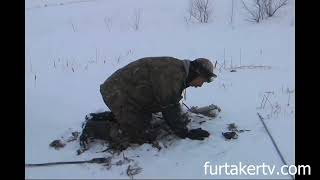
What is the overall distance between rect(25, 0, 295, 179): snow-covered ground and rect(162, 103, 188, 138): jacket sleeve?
5.8 inches

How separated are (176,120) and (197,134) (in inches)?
14.2

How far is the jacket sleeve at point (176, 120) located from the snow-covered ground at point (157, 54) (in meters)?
0.15

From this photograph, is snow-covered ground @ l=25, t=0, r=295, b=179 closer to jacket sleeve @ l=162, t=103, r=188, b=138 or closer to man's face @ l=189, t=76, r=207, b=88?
jacket sleeve @ l=162, t=103, r=188, b=138

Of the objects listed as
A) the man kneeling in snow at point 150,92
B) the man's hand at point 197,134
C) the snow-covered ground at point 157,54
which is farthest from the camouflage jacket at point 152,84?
the snow-covered ground at point 157,54

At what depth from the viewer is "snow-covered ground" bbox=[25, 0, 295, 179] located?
5816 millimetres

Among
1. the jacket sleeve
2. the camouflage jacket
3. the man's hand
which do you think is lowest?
the man's hand

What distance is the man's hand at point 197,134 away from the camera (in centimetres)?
610

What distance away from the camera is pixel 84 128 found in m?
6.25

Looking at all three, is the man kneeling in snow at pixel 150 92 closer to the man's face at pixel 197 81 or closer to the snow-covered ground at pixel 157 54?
the man's face at pixel 197 81

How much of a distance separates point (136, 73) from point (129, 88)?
19cm

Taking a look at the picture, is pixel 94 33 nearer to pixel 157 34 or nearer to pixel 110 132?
pixel 157 34

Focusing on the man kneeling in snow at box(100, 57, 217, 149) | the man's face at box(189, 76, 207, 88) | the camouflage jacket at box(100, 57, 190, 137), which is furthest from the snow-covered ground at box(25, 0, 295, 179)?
the man's face at box(189, 76, 207, 88)

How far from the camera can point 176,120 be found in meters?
5.93
